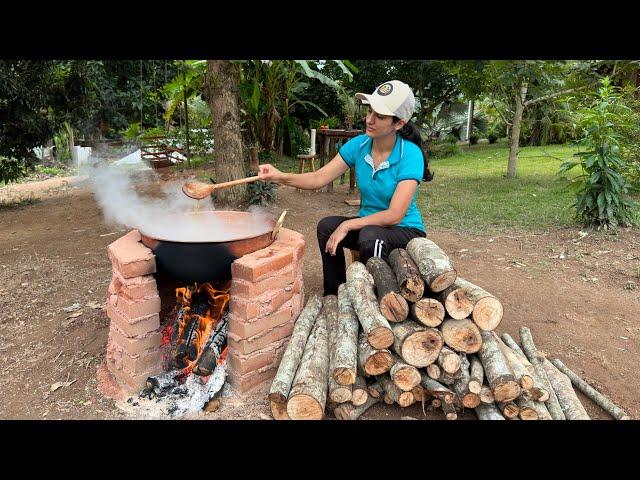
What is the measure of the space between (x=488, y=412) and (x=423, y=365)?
1.27ft

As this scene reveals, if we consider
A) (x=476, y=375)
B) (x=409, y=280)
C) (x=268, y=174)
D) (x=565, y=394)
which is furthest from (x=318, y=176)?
(x=565, y=394)

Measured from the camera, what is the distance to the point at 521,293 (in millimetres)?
3918

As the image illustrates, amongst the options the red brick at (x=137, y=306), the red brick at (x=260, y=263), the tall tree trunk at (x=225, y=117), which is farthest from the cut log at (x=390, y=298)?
the tall tree trunk at (x=225, y=117)

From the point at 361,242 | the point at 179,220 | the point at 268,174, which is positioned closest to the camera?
the point at 361,242

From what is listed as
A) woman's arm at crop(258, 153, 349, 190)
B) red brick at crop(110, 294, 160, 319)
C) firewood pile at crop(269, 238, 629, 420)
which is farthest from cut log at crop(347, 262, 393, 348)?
red brick at crop(110, 294, 160, 319)

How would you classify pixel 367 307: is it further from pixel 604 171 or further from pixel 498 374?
pixel 604 171

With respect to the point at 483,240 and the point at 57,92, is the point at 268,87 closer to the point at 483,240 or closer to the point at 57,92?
the point at 57,92

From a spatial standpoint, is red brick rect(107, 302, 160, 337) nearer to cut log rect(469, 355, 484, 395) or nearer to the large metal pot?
the large metal pot

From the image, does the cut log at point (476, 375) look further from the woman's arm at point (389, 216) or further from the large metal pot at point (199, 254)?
the large metal pot at point (199, 254)

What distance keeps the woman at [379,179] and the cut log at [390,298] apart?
1.11ft

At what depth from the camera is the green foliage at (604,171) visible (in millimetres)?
5242

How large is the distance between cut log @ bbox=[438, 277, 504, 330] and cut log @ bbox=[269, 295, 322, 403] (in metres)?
0.84

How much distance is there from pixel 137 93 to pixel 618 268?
13.1 metres

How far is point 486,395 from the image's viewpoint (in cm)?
224
